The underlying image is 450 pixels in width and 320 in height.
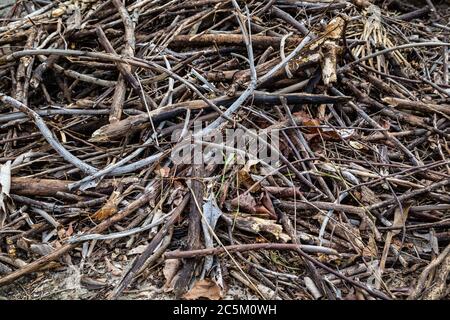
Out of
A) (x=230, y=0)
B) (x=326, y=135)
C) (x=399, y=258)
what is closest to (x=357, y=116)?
(x=326, y=135)

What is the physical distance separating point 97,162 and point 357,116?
150 centimetres

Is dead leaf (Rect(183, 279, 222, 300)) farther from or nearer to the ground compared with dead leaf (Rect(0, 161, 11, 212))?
nearer to the ground

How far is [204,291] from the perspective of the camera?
1.91 metres

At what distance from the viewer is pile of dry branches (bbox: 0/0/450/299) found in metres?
2.01

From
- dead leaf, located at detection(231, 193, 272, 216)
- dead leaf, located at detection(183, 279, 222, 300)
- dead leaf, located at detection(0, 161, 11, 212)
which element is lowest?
dead leaf, located at detection(183, 279, 222, 300)

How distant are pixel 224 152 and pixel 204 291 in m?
0.74

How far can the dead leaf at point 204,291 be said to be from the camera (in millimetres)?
1896

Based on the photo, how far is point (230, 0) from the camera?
9.87 ft

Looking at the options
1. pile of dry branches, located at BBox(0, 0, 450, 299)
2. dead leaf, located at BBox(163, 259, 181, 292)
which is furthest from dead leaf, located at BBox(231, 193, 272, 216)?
dead leaf, located at BBox(163, 259, 181, 292)

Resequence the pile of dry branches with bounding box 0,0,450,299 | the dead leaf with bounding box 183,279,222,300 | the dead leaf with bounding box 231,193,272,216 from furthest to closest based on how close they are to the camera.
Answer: the dead leaf with bounding box 231,193,272,216 → the pile of dry branches with bounding box 0,0,450,299 → the dead leaf with bounding box 183,279,222,300

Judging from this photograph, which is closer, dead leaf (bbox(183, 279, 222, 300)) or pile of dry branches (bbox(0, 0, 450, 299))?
dead leaf (bbox(183, 279, 222, 300))

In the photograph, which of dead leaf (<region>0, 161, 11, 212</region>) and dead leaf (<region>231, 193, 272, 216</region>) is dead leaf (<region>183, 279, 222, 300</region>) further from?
dead leaf (<region>0, 161, 11, 212</region>)

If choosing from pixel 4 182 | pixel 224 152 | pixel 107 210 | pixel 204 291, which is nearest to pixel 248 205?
pixel 224 152

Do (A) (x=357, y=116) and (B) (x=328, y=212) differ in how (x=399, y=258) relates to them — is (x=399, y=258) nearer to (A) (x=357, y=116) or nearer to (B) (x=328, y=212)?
(B) (x=328, y=212)
